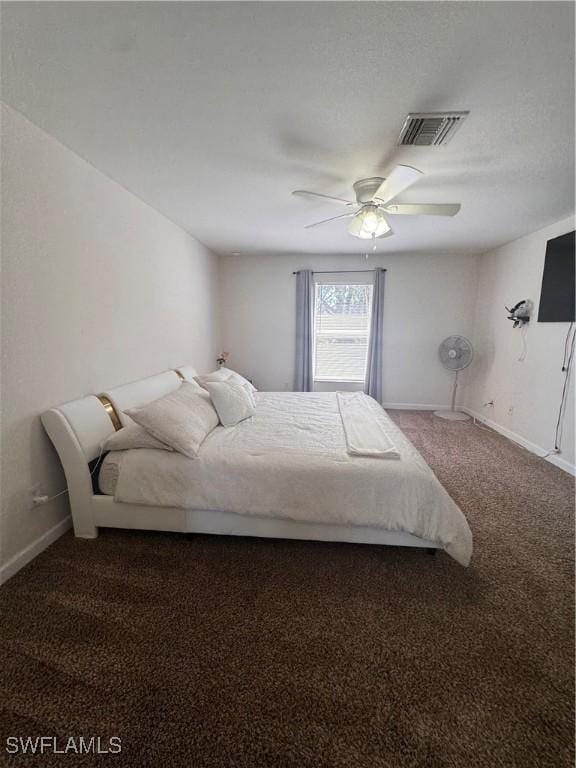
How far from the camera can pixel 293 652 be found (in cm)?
129

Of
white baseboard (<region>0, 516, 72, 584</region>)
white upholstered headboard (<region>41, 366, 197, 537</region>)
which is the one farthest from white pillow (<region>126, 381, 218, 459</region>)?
white baseboard (<region>0, 516, 72, 584</region>)

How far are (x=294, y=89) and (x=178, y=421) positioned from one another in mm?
1848

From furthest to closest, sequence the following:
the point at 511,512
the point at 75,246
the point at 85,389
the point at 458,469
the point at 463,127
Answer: the point at 458,469 → the point at 511,512 → the point at 85,389 → the point at 75,246 → the point at 463,127

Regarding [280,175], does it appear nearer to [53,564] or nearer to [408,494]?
[408,494]

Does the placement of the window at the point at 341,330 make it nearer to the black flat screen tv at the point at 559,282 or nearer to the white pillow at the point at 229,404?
the black flat screen tv at the point at 559,282

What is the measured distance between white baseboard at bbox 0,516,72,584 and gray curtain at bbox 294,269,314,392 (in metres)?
3.53

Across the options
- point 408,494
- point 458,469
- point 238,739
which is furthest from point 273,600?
point 458,469

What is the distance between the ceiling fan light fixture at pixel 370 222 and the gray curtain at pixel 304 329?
2.32m

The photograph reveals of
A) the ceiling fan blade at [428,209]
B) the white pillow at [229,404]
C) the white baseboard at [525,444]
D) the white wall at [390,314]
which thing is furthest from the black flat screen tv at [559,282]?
the white pillow at [229,404]

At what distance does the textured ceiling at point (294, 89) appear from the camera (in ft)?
3.54

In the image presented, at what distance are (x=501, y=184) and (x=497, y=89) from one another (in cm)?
114

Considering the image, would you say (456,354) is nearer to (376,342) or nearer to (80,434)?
(376,342)

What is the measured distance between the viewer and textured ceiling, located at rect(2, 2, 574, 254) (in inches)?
42.5

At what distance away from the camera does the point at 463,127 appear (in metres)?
1.64
